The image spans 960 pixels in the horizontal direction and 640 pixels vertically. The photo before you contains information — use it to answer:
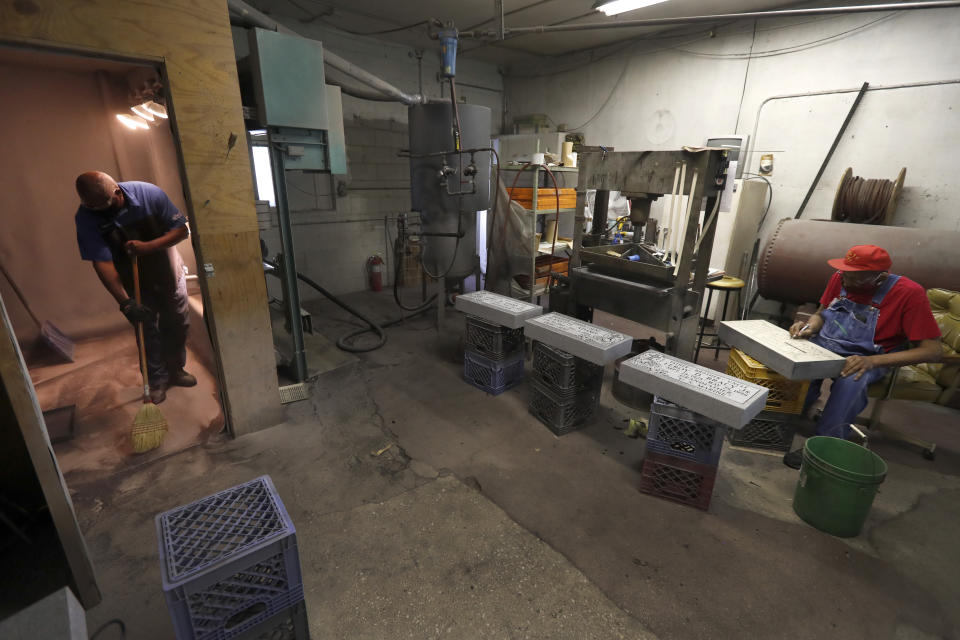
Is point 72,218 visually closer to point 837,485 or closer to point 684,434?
point 684,434

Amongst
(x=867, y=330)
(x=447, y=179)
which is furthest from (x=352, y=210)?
(x=867, y=330)

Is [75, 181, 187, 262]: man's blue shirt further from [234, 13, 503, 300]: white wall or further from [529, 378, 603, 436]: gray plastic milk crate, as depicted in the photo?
[529, 378, 603, 436]: gray plastic milk crate

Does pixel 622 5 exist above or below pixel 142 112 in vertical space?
above

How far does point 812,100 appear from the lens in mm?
4258

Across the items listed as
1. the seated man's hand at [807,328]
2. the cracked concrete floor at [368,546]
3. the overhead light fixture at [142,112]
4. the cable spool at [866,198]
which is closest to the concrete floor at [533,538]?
the cracked concrete floor at [368,546]

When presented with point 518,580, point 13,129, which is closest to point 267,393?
point 518,580

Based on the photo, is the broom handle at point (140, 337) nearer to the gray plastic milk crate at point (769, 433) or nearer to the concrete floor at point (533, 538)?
the concrete floor at point (533, 538)

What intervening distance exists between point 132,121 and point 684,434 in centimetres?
487

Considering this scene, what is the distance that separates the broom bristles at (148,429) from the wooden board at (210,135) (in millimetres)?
372

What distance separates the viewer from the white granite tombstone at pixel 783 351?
7.67 feet

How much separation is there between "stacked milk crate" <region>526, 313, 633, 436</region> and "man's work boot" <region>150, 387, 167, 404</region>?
8.42ft

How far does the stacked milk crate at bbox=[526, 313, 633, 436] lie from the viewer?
263 centimetres

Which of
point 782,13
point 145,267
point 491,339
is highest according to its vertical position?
point 782,13

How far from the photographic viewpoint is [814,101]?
4.25 metres
